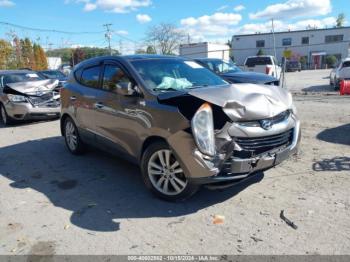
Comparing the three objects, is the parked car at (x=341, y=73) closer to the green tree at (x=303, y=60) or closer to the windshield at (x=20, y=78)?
the windshield at (x=20, y=78)

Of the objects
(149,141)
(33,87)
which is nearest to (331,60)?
(33,87)

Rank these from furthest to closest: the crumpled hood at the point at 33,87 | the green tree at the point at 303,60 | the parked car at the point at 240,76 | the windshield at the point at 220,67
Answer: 1. the green tree at the point at 303,60
2. the windshield at the point at 220,67
3. the crumpled hood at the point at 33,87
4. the parked car at the point at 240,76

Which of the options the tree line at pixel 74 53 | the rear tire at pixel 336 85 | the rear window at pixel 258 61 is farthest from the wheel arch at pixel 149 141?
the tree line at pixel 74 53

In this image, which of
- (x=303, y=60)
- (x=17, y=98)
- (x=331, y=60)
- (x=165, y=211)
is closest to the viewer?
(x=165, y=211)

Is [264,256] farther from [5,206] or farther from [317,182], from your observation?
[5,206]

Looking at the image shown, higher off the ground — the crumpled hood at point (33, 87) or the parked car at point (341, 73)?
the parked car at point (341, 73)

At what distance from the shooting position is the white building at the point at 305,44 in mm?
55094

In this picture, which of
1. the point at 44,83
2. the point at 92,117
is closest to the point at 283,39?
the point at 44,83

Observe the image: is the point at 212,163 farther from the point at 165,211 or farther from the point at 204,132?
the point at 165,211

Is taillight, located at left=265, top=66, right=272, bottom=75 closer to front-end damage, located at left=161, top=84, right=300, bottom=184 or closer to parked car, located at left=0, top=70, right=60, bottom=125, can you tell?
parked car, located at left=0, top=70, right=60, bottom=125

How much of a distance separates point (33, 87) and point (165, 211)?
25.9ft

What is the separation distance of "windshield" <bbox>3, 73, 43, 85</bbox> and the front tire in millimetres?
8130

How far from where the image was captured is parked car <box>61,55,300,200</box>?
3.65 m

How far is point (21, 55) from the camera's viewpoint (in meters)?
36.5
